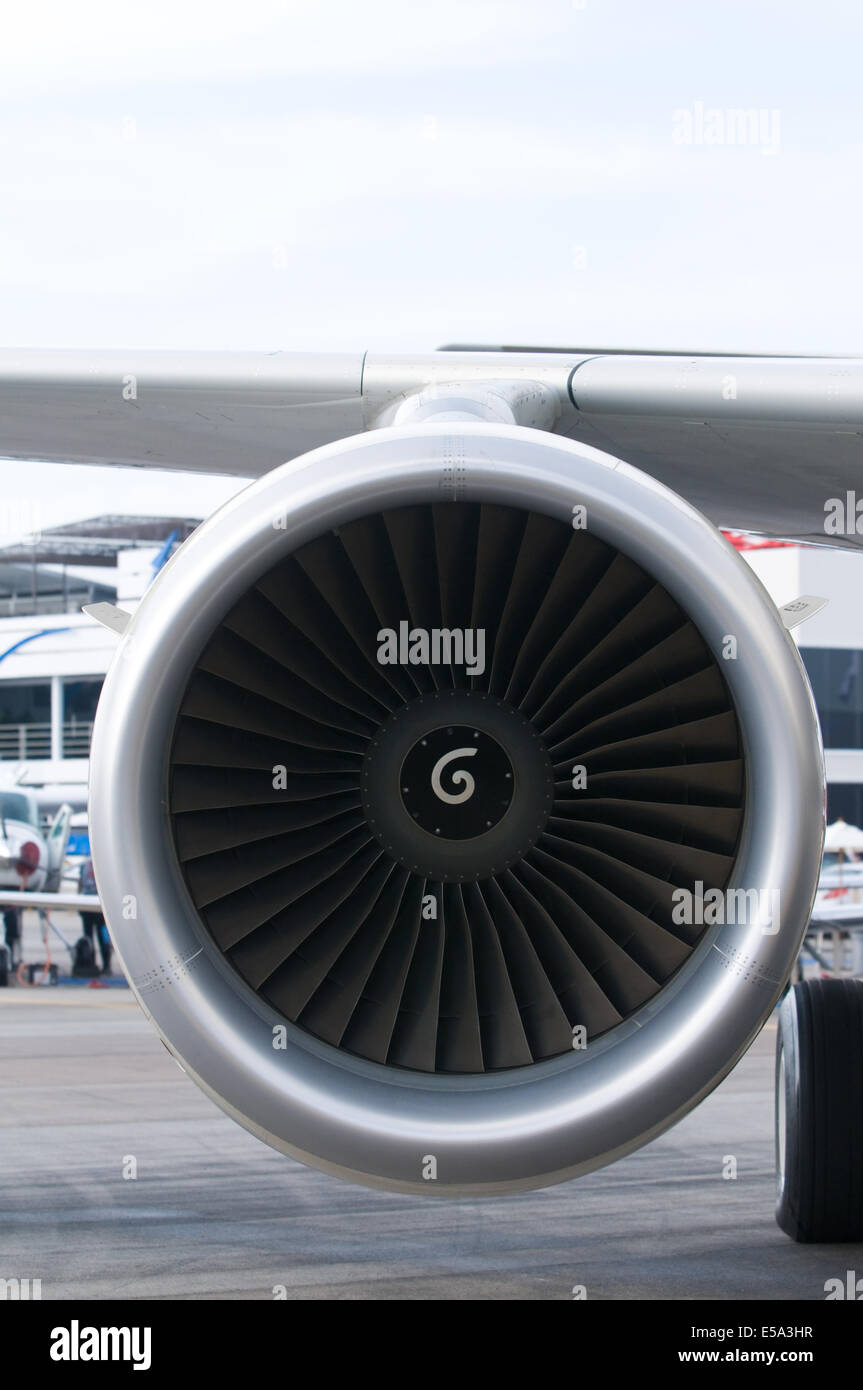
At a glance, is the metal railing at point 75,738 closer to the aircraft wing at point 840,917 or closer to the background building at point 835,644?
the background building at point 835,644

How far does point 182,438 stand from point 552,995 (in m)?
2.60

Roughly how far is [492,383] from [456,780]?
1.22 m

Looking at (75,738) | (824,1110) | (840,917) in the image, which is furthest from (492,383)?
(75,738)

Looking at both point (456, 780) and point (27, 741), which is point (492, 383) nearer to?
point (456, 780)

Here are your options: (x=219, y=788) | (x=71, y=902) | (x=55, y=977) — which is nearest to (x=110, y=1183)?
(x=219, y=788)

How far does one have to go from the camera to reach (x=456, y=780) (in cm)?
357

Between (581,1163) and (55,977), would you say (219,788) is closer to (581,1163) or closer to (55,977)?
(581,1163)

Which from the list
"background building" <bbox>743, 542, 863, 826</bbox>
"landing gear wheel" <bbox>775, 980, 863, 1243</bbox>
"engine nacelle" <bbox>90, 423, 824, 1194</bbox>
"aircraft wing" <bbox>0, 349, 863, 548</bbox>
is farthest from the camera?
"background building" <bbox>743, 542, 863, 826</bbox>

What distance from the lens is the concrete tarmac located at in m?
5.22

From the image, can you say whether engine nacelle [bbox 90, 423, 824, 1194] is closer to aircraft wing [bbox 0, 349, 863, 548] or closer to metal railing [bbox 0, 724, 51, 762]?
aircraft wing [bbox 0, 349, 863, 548]

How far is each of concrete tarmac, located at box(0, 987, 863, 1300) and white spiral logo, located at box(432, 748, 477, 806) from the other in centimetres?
216

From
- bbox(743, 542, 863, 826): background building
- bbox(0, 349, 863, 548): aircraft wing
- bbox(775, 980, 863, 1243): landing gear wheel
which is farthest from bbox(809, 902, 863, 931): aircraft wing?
bbox(743, 542, 863, 826): background building

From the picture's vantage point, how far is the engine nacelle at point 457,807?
10.8ft

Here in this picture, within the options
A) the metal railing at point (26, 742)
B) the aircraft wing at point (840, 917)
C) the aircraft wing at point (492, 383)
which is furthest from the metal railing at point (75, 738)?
the aircraft wing at point (492, 383)
